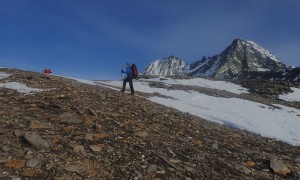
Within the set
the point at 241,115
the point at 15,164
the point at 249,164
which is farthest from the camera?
the point at 241,115

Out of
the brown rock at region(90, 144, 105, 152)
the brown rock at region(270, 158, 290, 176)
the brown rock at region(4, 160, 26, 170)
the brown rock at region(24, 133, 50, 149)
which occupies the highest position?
the brown rock at region(24, 133, 50, 149)

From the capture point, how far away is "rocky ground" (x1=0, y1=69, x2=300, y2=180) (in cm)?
1083

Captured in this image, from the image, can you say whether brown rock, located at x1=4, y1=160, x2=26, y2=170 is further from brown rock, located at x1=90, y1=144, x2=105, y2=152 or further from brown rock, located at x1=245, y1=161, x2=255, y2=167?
brown rock, located at x1=245, y1=161, x2=255, y2=167

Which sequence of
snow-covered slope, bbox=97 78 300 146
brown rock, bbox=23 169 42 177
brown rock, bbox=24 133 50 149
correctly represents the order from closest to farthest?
1. brown rock, bbox=23 169 42 177
2. brown rock, bbox=24 133 50 149
3. snow-covered slope, bbox=97 78 300 146

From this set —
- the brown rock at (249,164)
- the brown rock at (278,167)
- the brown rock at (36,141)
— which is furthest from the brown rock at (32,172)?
the brown rock at (278,167)

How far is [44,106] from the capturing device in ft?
52.9

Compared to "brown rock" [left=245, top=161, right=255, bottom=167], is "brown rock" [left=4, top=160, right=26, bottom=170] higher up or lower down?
higher up

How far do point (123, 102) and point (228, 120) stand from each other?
888cm

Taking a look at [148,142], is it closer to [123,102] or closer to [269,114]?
[123,102]

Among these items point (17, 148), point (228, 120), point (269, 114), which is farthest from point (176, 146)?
point (269, 114)

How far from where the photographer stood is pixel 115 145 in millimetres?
12883

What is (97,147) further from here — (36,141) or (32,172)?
(32,172)

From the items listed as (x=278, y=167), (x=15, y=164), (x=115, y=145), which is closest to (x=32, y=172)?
(x=15, y=164)

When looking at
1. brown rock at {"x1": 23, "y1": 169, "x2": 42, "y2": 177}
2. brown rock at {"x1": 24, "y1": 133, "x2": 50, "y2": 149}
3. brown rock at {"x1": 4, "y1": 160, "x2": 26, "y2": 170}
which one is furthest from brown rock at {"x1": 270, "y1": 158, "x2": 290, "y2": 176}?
brown rock at {"x1": 4, "y1": 160, "x2": 26, "y2": 170}
